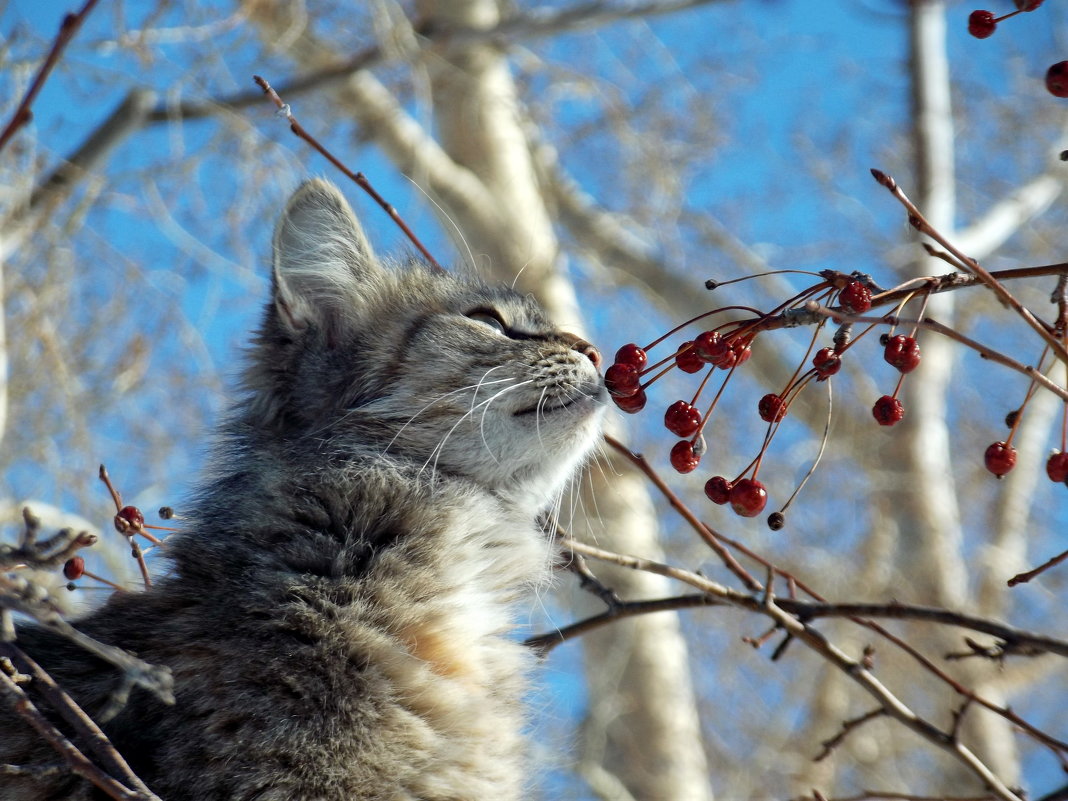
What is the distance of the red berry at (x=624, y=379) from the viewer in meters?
2.04

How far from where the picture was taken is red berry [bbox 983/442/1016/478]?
6.26ft

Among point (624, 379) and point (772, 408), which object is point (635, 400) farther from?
point (772, 408)

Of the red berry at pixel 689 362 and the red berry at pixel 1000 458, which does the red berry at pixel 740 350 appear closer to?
the red berry at pixel 689 362

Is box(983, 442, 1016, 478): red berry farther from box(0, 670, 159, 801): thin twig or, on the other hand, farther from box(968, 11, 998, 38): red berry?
box(0, 670, 159, 801): thin twig

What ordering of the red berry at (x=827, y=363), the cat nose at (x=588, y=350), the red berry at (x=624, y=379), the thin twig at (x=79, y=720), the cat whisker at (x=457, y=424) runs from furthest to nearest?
the cat nose at (x=588, y=350)
the cat whisker at (x=457, y=424)
the red berry at (x=624, y=379)
the red berry at (x=827, y=363)
the thin twig at (x=79, y=720)

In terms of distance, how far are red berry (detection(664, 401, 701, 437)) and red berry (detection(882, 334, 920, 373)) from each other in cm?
45

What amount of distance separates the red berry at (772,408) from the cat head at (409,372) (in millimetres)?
739

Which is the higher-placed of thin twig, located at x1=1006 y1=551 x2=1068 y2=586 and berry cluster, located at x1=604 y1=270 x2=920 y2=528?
berry cluster, located at x1=604 y1=270 x2=920 y2=528

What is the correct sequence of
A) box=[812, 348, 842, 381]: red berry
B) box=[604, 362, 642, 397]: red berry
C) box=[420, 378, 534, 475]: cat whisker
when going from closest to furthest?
box=[812, 348, 842, 381]: red berry
box=[604, 362, 642, 397]: red berry
box=[420, 378, 534, 475]: cat whisker

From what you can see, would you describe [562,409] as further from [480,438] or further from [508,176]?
[508,176]

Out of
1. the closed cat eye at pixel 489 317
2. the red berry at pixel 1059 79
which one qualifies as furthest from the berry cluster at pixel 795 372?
the closed cat eye at pixel 489 317

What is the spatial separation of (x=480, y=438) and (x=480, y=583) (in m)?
0.37

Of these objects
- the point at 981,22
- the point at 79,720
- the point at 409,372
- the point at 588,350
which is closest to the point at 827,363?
the point at 981,22

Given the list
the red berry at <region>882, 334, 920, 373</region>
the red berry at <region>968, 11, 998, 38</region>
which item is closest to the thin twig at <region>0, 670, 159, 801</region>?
the red berry at <region>882, 334, 920, 373</region>
